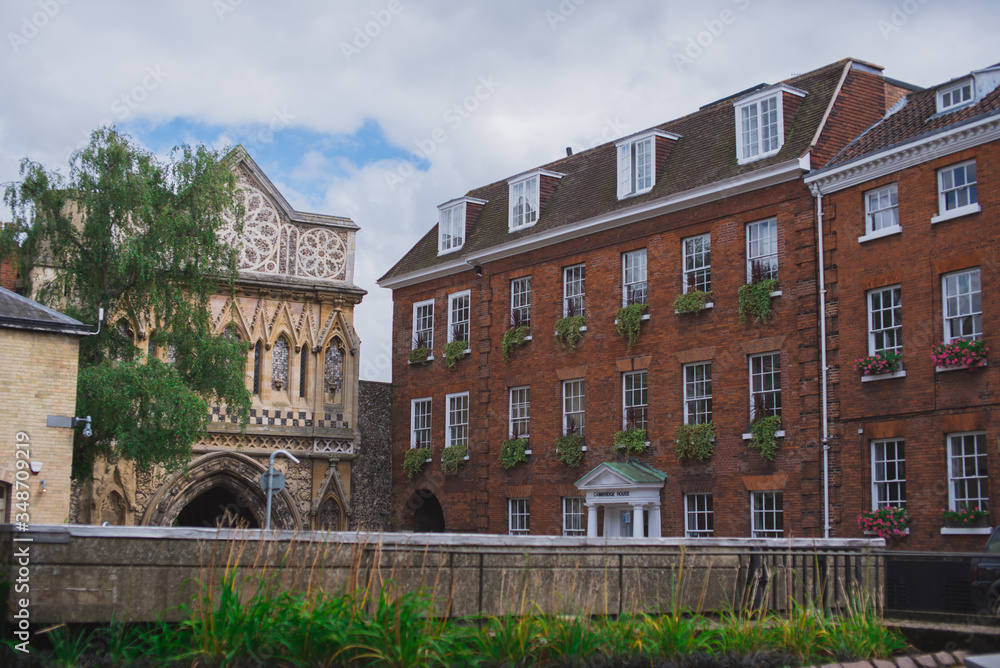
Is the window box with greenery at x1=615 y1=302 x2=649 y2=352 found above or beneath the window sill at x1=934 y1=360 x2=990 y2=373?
above

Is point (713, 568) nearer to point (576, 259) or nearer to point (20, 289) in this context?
point (576, 259)

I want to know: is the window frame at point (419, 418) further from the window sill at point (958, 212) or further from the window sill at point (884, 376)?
the window sill at point (958, 212)

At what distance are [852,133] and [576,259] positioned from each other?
7909 mm

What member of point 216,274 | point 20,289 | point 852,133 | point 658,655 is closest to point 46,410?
point 216,274

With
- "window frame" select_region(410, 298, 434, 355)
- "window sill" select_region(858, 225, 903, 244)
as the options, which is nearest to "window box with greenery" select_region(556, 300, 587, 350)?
"window frame" select_region(410, 298, 434, 355)

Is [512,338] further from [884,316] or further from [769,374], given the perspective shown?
[884,316]

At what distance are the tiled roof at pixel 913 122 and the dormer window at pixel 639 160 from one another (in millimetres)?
5523

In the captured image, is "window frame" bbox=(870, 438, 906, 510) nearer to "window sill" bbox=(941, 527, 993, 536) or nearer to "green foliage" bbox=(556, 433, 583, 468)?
"window sill" bbox=(941, 527, 993, 536)

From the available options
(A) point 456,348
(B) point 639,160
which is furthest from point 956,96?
(A) point 456,348

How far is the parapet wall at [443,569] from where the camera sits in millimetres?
9148

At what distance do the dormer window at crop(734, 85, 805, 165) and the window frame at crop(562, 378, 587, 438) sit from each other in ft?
23.5

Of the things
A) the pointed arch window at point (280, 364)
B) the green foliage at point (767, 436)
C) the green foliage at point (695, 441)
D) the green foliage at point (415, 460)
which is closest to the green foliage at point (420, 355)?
the green foliage at point (415, 460)

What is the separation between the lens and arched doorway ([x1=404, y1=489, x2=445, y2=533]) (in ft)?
111

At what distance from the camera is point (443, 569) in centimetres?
1063
